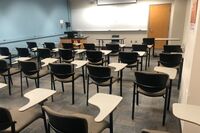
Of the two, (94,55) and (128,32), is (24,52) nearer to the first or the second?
(94,55)

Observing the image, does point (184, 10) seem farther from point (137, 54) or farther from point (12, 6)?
point (12, 6)

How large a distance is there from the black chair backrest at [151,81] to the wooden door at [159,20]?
6489mm

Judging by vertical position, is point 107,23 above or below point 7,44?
above

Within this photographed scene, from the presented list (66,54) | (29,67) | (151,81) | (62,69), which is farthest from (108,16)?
(151,81)

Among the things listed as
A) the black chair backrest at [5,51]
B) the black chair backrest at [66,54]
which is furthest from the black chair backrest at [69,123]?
the black chair backrest at [5,51]

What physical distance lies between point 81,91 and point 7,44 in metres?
4.11

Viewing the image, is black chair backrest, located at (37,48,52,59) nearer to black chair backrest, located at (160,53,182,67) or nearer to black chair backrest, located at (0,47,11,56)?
black chair backrest, located at (0,47,11,56)

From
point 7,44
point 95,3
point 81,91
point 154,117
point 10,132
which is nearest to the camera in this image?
point 10,132

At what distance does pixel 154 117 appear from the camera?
2.80 metres

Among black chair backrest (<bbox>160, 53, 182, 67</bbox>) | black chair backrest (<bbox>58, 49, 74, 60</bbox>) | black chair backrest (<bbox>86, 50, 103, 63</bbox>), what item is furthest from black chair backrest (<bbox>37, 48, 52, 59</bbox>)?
black chair backrest (<bbox>160, 53, 182, 67</bbox>)

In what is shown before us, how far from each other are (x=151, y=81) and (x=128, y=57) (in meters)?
1.75

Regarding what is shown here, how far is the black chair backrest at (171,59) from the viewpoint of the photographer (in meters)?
3.73

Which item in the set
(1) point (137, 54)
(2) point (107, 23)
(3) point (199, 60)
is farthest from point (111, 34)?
(3) point (199, 60)

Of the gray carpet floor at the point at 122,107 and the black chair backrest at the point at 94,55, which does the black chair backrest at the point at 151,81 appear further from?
the black chair backrest at the point at 94,55
